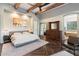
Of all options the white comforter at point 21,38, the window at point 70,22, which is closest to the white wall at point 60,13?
the window at point 70,22

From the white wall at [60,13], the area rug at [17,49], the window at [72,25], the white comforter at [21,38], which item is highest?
the white wall at [60,13]

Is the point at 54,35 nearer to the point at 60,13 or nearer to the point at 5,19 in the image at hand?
the point at 60,13

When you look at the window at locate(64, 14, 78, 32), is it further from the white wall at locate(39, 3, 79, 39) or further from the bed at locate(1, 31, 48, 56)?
the bed at locate(1, 31, 48, 56)

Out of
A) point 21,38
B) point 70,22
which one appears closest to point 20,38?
point 21,38

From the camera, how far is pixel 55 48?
1970mm

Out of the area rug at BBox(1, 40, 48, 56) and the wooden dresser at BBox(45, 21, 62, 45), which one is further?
the wooden dresser at BBox(45, 21, 62, 45)

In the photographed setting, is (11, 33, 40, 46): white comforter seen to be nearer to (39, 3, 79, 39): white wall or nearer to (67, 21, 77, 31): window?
(39, 3, 79, 39): white wall

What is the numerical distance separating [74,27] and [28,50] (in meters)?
1.04

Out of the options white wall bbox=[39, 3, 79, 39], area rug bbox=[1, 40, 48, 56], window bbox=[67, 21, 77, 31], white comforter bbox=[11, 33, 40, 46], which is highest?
white wall bbox=[39, 3, 79, 39]

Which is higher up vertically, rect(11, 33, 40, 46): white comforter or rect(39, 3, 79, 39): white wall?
rect(39, 3, 79, 39): white wall

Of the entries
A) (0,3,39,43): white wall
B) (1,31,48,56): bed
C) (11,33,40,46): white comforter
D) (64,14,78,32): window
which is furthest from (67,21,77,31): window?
(0,3,39,43): white wall

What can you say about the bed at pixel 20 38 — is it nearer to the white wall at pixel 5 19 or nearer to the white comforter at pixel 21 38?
the white comforter at pixel 21 38

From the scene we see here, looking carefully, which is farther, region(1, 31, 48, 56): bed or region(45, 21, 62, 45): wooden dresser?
region(45, 21, 62, 45): wooden dresser

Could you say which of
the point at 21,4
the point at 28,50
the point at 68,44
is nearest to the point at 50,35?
the point at 68,44
